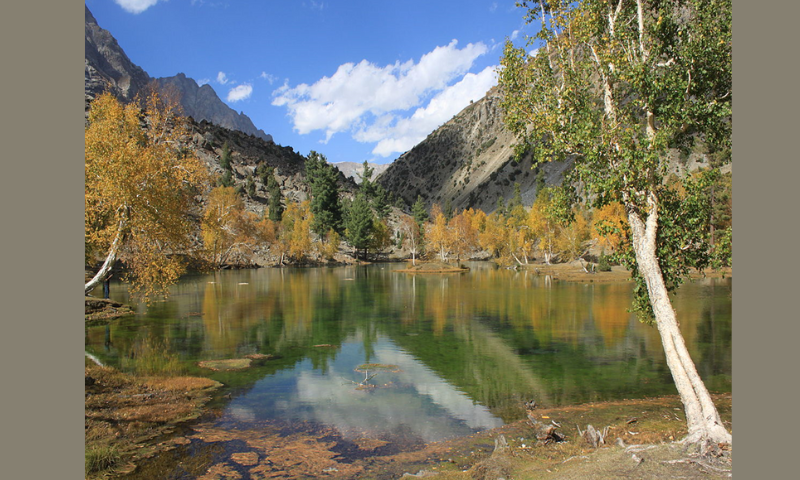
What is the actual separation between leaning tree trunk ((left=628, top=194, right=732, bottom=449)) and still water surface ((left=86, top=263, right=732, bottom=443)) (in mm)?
5792

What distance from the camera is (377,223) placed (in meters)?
138

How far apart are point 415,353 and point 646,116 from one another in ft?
53.0

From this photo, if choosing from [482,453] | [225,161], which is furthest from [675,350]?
[225,161]

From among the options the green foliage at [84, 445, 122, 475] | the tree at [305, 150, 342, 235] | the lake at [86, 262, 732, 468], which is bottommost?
the lake at [86, 262, 732, 468]

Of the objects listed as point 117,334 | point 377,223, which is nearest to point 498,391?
point 117,334

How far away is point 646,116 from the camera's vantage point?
14336mm

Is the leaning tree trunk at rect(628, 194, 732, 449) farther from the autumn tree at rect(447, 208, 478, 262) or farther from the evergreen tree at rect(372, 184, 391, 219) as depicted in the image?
the evergreen tree at rect(372, 184, 391, 219)

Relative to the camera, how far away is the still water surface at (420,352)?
55.0 ft

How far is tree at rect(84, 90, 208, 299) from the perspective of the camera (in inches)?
755

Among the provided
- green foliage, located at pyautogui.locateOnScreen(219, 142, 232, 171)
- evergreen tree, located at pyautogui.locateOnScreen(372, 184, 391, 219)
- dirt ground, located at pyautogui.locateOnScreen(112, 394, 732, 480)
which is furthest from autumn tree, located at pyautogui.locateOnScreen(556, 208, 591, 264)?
green foliage, located at pyautogui.locateOnScreen(219, 142, 232, 171)

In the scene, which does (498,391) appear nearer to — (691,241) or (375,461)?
(375,461)

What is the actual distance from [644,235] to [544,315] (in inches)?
945

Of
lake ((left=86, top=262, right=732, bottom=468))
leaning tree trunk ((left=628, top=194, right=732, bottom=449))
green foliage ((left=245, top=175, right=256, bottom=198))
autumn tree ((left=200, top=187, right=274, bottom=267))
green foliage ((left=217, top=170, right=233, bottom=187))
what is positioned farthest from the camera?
green foliage ((left=245, top=175, right=256, bottom=198))

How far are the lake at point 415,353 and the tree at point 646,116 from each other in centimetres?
636
